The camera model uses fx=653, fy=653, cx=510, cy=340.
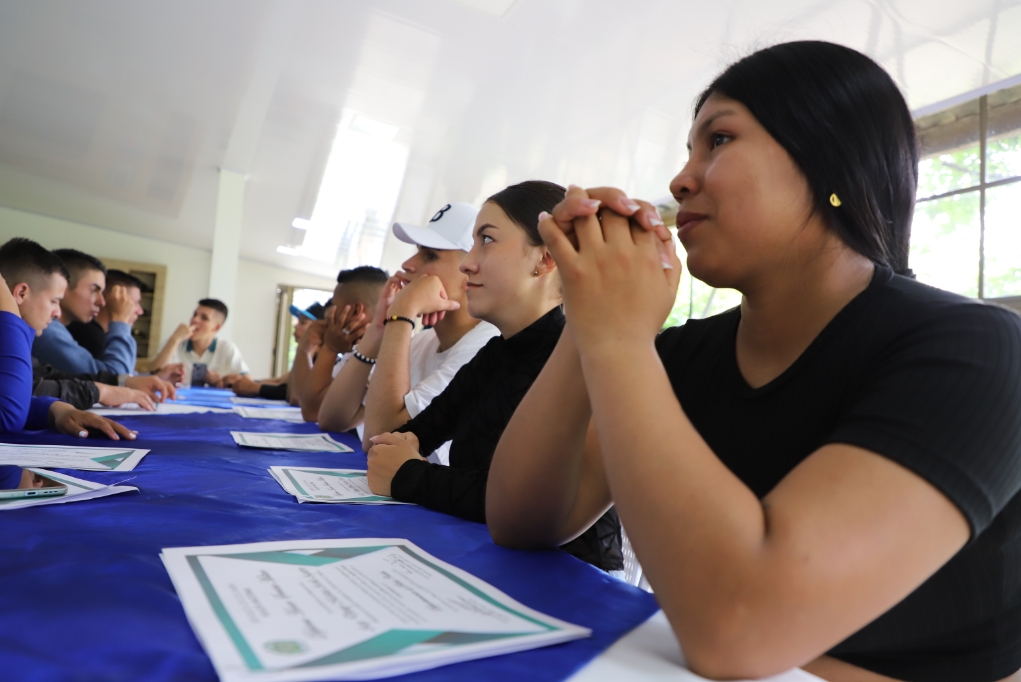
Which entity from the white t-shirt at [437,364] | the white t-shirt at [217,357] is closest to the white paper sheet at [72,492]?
the white t-shirt at [437,364]

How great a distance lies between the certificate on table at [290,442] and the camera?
5.15 ft

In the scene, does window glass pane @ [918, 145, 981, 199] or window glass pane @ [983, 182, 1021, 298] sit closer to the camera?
window glass pane @ [983, 182, 1021, 298]

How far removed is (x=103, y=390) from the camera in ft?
7.41

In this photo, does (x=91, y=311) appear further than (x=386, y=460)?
Yes

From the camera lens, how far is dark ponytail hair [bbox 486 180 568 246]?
1.47 metres

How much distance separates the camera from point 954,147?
360 cm

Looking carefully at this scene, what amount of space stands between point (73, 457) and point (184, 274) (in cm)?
869

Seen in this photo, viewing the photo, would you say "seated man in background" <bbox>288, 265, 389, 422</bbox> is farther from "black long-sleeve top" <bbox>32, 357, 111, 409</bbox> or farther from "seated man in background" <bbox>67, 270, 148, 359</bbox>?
"seated man in background" <bbox>67, 270, 148, 359</bbox>

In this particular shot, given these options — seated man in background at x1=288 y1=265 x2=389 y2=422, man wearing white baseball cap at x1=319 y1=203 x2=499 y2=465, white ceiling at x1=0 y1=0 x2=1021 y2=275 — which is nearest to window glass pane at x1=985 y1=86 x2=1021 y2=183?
white ceiling at x1=0 y1=0 x2=1021 y2=275

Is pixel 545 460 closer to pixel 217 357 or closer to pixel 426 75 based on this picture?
pixel 426 75

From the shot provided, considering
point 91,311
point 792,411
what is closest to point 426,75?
point 91,311

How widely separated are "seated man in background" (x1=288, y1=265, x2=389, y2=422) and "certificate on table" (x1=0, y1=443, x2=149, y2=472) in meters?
1.06

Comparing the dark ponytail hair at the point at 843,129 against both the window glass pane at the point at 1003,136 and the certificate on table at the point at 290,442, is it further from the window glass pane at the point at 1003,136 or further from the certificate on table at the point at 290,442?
the window glass pane at the point at 1003,136

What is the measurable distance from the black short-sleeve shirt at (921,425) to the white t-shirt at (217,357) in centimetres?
521
